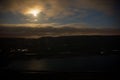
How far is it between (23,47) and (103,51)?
2.66ft

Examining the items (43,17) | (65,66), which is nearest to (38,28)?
(43,17)

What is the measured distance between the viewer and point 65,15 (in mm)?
2229

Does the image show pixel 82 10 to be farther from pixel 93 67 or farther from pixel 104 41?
pixel 93 67

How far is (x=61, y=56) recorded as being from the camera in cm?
224

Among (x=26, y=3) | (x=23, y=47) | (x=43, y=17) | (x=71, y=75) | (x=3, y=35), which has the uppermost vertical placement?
(x=26, y=3)

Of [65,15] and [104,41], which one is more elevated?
[65,15]

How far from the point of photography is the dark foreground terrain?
2207mm

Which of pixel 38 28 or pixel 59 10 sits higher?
pixel 59 10

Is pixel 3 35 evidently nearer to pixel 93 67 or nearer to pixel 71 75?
pixel 71 75

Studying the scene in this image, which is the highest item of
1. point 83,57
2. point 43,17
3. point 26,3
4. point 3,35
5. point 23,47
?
point 26,3

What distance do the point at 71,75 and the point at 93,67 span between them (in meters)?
0.24

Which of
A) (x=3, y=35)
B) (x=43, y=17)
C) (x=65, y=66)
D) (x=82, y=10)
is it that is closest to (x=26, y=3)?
(x=43, y=17)

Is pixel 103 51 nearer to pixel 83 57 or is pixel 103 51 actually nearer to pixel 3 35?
pixel 83 57

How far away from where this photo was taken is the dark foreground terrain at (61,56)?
2.21 m
